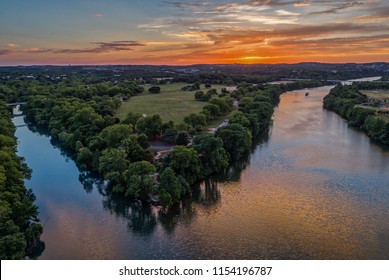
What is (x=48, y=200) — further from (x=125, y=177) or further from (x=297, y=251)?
(x=297, y=251)

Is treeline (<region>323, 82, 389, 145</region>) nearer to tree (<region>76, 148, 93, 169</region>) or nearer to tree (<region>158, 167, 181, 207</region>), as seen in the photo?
tree (<region>158, 167, 181, 207</region>)

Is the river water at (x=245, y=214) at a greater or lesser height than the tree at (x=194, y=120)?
lesser

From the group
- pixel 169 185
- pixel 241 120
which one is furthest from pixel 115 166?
pixel 241 120

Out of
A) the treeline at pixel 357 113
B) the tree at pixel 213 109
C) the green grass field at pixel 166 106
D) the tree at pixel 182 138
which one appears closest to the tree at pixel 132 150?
the tree at pixel 182 138

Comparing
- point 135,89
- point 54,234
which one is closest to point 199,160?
point 54,234

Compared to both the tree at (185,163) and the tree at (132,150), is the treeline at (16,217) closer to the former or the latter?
the tree at (132,150)
